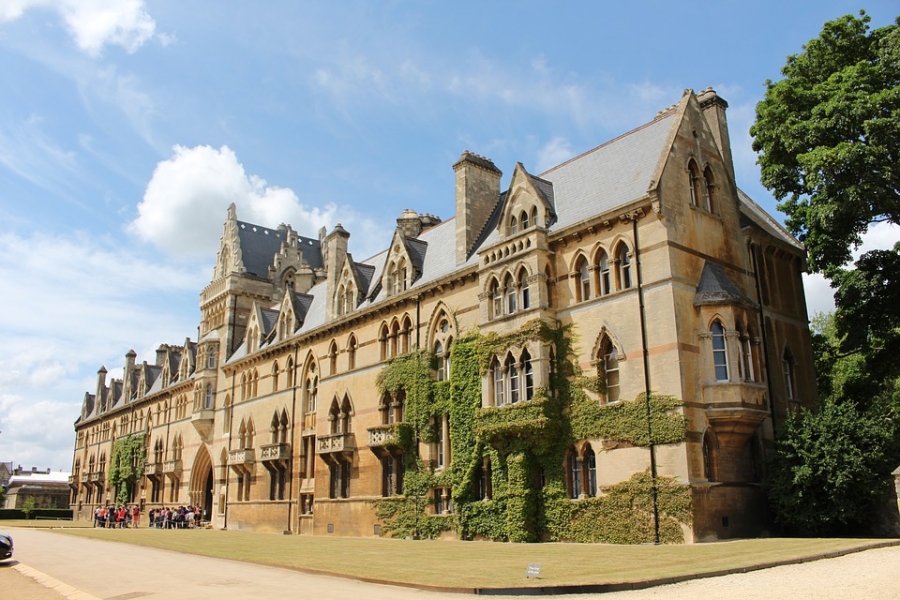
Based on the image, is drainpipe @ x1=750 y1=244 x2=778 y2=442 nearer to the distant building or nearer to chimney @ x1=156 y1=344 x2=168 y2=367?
chimney @ x1=156 y1=344 x2=168 y2=367

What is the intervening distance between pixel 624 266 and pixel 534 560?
12043 millimetres

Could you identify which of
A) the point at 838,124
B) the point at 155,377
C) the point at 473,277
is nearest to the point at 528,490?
the point at 473,277

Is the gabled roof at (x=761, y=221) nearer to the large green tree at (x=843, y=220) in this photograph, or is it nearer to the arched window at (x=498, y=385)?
the large green tree at (x=843, y=220)

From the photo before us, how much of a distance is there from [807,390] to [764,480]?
236 inches

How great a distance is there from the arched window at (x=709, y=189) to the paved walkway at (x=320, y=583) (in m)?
13.7

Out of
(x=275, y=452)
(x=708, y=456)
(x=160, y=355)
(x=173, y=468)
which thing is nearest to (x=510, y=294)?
(x=708, y=456)

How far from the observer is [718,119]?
30.7 metres

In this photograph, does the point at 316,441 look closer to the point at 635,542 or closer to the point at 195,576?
the point at 635,542

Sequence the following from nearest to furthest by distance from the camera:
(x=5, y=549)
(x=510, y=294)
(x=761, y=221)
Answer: (x=5, y=549), (x=510, y=294), (x=761, y=221)

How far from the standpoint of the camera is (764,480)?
2523 cm

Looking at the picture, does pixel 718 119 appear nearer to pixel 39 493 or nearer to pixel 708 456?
pixel 708 456

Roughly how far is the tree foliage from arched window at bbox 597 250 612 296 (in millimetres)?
7429

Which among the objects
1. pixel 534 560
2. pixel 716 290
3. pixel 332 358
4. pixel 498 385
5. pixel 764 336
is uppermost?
pixel 332 358

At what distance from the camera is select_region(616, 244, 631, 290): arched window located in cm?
2659
